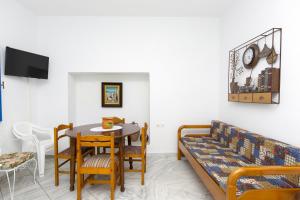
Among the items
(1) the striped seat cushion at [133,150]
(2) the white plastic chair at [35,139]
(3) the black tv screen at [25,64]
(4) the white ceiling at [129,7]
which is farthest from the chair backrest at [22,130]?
(4) the white ceiling at [129,7]

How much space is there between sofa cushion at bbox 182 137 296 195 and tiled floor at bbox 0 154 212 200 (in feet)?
1.50

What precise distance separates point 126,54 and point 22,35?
6.50 feet

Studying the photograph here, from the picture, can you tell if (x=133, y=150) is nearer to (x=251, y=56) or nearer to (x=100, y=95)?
(x=100, y=95)

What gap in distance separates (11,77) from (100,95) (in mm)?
1706

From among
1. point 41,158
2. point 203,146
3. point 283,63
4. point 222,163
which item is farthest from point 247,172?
point 41,158

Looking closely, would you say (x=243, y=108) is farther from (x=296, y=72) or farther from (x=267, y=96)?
(x=296, y=72)

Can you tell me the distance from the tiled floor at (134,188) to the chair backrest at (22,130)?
65 cm

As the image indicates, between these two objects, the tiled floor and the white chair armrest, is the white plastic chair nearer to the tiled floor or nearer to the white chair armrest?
the white chair armrest

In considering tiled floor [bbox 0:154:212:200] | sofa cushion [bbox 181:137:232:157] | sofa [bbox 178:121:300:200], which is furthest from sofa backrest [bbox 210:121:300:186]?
tiled floor [bbox 0:154:212:200]

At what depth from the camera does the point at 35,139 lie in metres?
2.78

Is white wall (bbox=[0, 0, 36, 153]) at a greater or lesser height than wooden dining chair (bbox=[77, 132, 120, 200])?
greater

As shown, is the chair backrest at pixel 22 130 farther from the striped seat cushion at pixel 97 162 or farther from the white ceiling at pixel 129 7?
the white ceiling at pixel 129 7

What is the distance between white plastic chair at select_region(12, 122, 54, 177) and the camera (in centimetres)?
279

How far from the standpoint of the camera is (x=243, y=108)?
292cm
